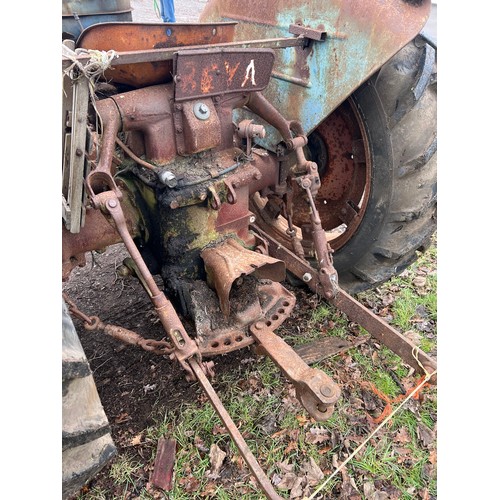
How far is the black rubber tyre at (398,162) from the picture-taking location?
6.95 ft

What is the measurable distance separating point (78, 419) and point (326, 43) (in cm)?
185

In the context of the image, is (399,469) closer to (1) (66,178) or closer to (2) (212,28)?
(1) (66,178)

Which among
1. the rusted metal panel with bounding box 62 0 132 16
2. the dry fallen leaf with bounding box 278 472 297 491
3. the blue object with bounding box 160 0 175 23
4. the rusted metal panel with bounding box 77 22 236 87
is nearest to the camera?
the rusted metal panel with bounding box 77 22 236 87

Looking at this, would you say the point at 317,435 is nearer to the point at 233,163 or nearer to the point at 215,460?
the point at 215,460

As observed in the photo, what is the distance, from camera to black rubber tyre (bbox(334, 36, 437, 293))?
2.12 m

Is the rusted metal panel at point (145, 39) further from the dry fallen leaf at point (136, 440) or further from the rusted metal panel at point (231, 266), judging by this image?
the dry fallen leaf at point (136, 440)

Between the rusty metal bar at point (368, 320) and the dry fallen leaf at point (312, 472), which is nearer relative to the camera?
the rusty metal bar at point (368, 320)

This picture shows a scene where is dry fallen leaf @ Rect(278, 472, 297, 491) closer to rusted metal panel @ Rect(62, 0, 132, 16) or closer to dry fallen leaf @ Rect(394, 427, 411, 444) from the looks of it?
dry fallen leaf @ Rect(394, 427, 411, 444)

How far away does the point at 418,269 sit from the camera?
11.0 feet

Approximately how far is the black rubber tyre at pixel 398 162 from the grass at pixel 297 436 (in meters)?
0.55

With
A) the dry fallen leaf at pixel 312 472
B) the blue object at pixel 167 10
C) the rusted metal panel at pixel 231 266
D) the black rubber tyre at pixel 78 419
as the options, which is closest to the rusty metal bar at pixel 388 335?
the rusted metal panel at pixel 231 266

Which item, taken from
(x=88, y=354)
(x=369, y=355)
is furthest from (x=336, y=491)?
(x=88, y=354)

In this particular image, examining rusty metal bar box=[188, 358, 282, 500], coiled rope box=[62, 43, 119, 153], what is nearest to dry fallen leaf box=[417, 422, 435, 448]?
rusty metal bar box=[188, 358, 282, 500]

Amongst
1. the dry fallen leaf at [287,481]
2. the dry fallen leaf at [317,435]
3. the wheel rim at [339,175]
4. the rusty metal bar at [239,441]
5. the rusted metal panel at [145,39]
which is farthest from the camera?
the wheel rim at [339,175]
